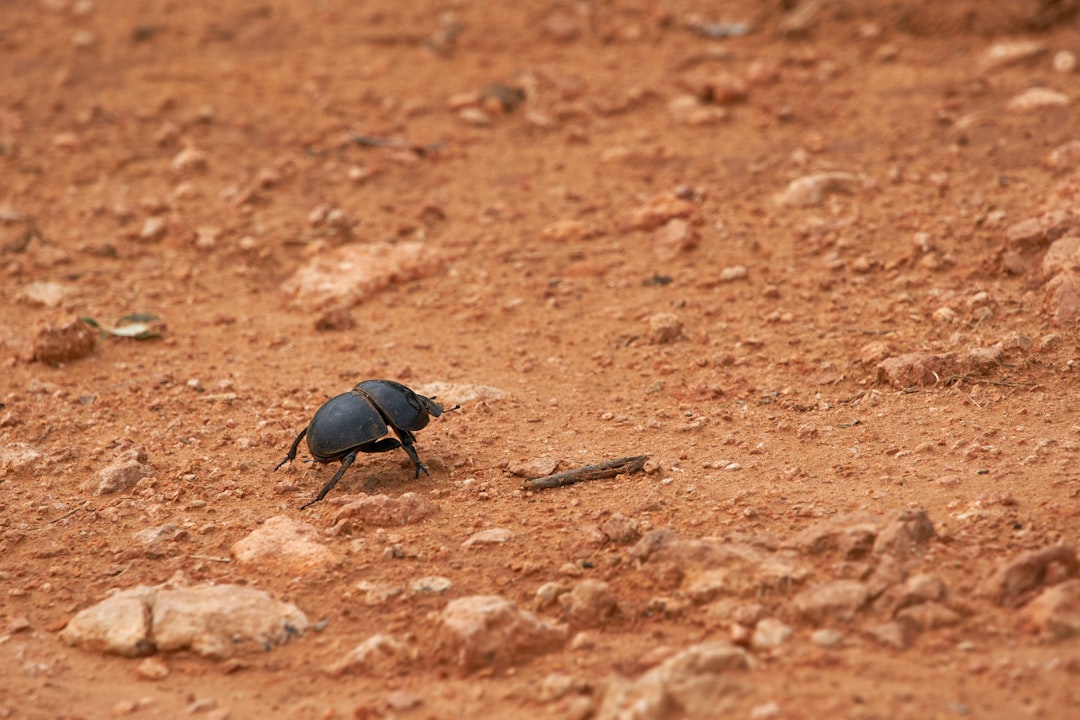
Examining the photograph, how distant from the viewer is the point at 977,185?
6.20m

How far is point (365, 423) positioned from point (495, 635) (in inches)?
57.8

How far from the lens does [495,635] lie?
3.05 metres

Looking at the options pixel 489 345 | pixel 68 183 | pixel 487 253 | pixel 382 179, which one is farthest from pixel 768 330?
pixel 68 183

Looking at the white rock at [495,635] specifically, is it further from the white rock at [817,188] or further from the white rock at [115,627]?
the white rock at [817,188]

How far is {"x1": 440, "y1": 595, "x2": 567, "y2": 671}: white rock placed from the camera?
3029 millimetres

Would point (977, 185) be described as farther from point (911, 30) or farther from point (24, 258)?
point (24, 258)

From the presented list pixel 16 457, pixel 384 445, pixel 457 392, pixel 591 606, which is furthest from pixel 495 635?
pixel 16 457

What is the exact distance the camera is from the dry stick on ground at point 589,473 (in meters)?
4.16

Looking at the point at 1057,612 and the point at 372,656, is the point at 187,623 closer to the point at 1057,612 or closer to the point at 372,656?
the point at 372,656

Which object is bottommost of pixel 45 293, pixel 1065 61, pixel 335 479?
pixel 335 479

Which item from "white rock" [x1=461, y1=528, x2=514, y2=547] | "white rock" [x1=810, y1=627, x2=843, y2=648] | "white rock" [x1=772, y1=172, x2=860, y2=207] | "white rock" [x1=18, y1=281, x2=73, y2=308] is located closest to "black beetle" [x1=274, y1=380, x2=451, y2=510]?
"white rock" [x1=461, y1=528, x2=514, y2=547]

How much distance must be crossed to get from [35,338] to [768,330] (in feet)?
12.5

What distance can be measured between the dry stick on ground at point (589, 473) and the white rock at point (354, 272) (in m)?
2.46

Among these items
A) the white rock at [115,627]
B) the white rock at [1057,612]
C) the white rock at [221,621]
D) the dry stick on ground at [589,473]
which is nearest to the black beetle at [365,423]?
the dry stick on ground at [589,473]
